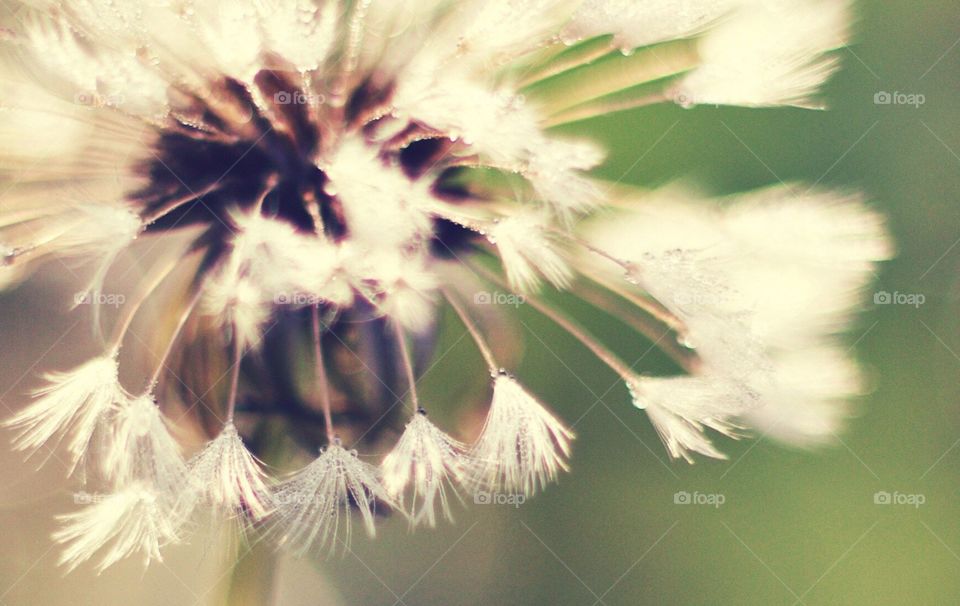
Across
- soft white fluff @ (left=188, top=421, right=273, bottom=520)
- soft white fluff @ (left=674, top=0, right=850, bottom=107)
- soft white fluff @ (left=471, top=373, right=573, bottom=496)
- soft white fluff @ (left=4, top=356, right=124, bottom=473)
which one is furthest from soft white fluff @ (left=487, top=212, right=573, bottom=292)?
soft white fluff @ (left=4, top=356, right=124, bottom=473)

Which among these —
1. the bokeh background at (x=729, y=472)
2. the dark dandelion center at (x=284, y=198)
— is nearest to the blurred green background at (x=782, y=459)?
the bokeh background at (x=729, y=472)

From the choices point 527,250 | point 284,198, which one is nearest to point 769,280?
point 527,250

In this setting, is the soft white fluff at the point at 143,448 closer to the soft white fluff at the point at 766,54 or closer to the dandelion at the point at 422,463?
the dandelion at the point at 422,463

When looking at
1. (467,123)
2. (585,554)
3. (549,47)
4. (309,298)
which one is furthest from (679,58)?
(585,554)

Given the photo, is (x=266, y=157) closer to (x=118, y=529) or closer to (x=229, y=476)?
(x=229, y=476)

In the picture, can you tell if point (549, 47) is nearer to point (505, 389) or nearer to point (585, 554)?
point (505, 389)

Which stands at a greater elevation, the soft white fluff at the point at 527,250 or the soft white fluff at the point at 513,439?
the soft white fluff at the point at 527,250
